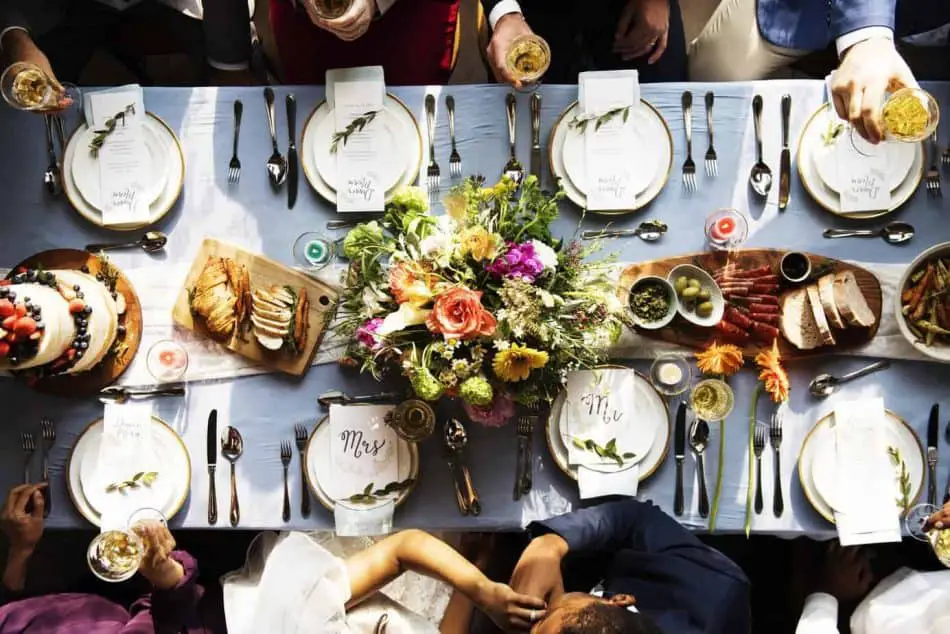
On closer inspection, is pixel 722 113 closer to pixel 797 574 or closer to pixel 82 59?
pixel 797 574

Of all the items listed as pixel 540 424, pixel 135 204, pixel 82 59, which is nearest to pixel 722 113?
pixel 540 424

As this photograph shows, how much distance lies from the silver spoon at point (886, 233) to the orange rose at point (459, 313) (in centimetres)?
86

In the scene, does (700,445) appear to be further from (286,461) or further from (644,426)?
(286,461)

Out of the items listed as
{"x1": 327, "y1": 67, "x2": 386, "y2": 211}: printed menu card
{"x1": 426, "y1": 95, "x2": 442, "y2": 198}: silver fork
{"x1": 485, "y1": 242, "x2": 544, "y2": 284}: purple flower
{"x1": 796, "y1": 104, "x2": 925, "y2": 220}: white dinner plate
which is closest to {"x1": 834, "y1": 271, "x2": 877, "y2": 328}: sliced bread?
{"x1": 796, "y1": 104, "x2": 925, "y2": 220}: white dinner plate

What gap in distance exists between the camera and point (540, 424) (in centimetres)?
166

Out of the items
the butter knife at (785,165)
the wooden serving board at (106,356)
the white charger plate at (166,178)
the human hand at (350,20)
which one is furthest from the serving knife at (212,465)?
the butter knife at (785,165)

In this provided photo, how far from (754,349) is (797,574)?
28.5 inches

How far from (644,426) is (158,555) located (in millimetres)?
1088

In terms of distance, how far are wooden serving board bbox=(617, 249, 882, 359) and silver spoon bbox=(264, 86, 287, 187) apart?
812 mm

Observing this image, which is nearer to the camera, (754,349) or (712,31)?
(754,349)

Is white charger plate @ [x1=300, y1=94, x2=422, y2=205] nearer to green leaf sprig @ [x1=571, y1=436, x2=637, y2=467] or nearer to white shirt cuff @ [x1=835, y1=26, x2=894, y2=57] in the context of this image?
green leaf sprig @ [x1=571, y1=436, x2=637, y2=467]

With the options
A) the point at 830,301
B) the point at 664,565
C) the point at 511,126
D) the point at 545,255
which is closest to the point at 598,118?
the point at 511,126

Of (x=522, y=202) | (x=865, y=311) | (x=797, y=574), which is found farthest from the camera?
(x=797, y=574)

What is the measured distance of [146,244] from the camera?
5.56ft
